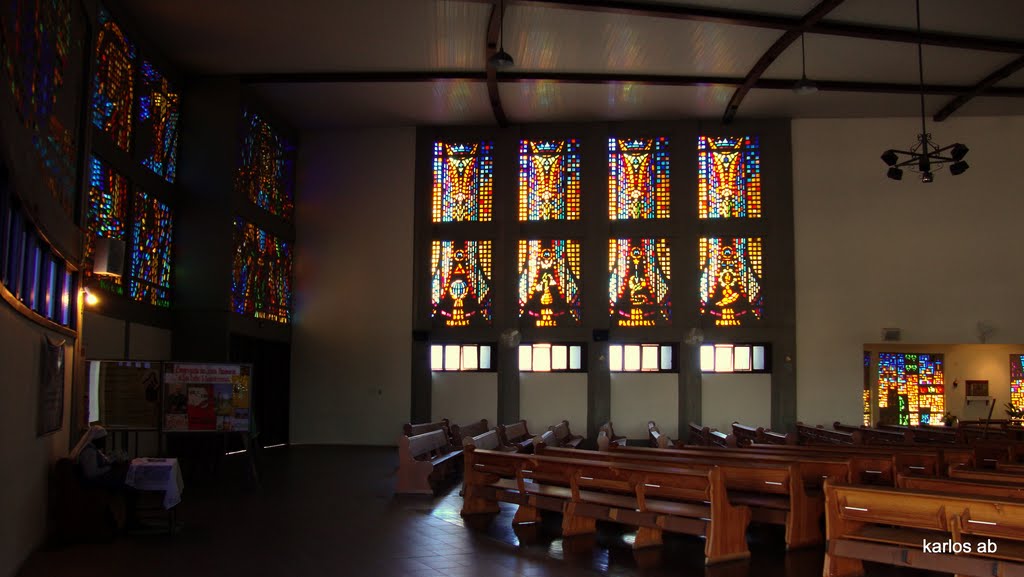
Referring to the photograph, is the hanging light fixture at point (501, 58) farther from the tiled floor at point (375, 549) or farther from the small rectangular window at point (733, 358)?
the small rectangular window at point (733, 358)

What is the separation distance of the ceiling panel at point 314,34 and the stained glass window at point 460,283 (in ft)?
13.1

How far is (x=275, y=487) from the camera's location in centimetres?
970

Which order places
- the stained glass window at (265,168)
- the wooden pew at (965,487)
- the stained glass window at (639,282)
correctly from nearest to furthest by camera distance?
the wooden pew at (965,487) → the stained glass window at (265,168) → the stained glass window at (639,282)

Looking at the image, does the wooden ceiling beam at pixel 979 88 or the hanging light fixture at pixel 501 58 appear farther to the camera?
the wooden ceiling beam at pixel 979 88

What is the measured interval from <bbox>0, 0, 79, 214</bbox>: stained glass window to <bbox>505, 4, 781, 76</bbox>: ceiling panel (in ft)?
19.5

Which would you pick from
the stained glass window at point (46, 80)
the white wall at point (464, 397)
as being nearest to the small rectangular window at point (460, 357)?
the white wall at point (464, 397)

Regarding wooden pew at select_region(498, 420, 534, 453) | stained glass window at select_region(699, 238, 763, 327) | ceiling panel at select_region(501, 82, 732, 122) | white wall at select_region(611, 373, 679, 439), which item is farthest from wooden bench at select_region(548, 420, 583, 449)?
ceiling panel at select_region(501, 82, 732, 122)

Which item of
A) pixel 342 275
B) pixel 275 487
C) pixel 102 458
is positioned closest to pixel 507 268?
pixel 342 275

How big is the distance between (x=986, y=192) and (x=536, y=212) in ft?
27.4

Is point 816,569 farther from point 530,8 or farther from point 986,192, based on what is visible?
point 986,192

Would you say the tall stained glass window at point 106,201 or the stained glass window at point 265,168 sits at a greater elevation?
the stained glass window at point 265,168

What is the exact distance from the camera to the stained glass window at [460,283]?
16.4m

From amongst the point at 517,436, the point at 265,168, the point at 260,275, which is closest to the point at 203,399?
the point at 517,436

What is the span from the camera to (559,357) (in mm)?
16250
